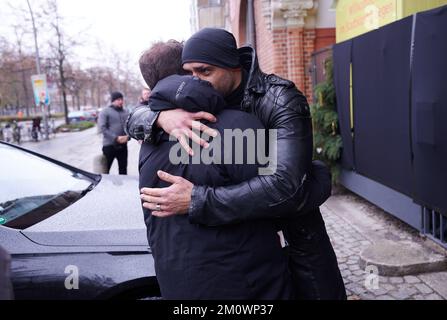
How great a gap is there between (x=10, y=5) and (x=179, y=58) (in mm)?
28898

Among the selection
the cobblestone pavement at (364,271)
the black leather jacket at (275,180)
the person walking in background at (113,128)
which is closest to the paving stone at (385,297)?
the cobblestone pavement at (364,271)

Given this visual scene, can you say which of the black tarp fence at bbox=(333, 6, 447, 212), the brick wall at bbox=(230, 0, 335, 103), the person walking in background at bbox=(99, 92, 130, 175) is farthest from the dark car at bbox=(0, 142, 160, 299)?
the brick wall at bbox=(230, 0, 335, 103)

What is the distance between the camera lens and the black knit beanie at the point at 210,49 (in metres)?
1.63

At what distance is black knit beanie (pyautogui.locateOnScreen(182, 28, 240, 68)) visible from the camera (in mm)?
1632

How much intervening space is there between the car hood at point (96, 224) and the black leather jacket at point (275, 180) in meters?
1.29

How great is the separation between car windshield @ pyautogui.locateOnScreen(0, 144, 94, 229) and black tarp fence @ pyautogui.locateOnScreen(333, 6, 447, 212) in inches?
120

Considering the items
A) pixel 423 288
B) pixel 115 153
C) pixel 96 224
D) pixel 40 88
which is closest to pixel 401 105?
pixel 423 288

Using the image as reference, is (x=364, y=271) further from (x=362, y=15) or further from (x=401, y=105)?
(x=362, y=15)

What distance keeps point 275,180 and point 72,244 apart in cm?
164

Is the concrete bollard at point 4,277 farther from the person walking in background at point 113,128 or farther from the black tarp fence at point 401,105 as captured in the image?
the person walking in background at point 113,128

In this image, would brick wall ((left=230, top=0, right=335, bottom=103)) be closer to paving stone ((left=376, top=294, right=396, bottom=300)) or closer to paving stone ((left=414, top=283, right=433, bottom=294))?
paving stone ((left=414, top=283, right=433, bottom=294))

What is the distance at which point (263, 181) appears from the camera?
4.99ft

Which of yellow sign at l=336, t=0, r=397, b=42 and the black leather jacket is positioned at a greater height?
yellow sign at l=336, t=0, r=397, b=42
